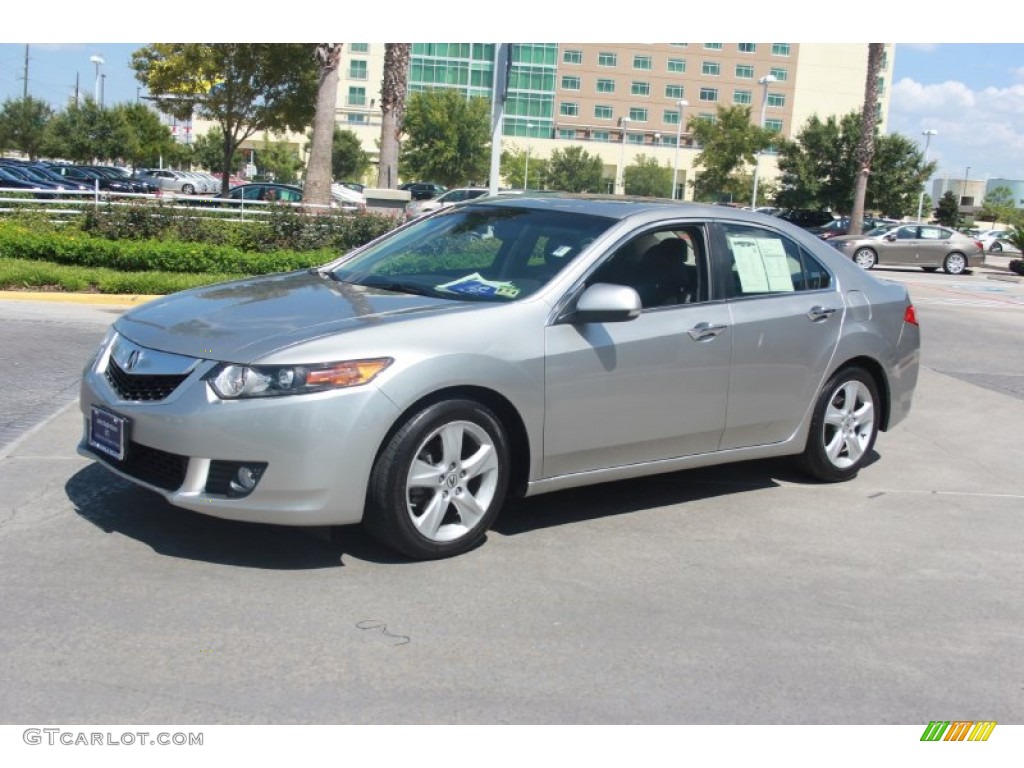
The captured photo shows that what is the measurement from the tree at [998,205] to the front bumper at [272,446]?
81295mm

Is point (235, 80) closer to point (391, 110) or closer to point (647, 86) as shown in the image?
point (391, 110)

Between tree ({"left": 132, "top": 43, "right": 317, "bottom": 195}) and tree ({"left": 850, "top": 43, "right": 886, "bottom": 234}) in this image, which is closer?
tree ({"left": 850, "top": 43, "right": 886, "bottom": 234})

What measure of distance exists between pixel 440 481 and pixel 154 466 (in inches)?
48.7

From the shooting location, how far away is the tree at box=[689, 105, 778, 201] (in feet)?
195

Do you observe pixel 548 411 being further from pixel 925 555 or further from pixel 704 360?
pixel 925 555

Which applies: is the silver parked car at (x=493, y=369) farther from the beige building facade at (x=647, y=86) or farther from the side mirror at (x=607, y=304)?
the beige building facade at (x=647, y=86)

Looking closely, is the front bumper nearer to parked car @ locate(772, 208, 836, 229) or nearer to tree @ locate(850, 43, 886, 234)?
tree @ locate(850, 43, 886, 234)

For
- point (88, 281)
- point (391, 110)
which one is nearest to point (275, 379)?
point (88, 281)

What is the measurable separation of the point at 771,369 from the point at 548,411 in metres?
1.58

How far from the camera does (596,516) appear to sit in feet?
19.6

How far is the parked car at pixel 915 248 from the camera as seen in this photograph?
31609 mm

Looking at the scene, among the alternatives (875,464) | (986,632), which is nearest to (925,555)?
(986,632)
